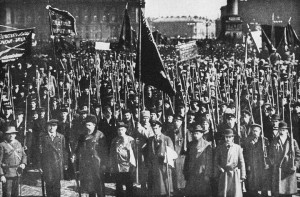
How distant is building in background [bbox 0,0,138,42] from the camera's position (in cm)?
845

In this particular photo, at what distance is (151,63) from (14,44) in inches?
123

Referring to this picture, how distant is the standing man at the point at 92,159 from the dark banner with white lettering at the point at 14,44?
2698mm

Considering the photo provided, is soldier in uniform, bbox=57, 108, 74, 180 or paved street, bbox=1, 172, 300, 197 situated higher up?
soldier in uniform, bbox=57, 108, 74, 180

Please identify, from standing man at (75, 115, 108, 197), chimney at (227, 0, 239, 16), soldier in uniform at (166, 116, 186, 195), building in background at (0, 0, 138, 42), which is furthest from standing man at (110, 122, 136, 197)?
chimney at (227, 0, 239, 16)

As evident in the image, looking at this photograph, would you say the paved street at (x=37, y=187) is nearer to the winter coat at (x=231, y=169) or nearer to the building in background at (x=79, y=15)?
the winter coat at (x=231, y=169)

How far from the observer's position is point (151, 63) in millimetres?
6012

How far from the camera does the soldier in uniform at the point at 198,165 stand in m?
5.57

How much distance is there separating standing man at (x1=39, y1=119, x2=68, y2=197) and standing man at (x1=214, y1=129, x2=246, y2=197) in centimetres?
237

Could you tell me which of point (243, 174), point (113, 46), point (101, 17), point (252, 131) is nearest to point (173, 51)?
point (113, 46)

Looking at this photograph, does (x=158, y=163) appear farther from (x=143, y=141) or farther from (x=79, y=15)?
(x=79, y=15)

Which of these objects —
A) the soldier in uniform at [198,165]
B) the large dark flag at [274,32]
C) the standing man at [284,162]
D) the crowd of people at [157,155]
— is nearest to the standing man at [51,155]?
the crowd of people at [157,155]

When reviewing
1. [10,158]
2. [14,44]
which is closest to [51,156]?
[10,158]

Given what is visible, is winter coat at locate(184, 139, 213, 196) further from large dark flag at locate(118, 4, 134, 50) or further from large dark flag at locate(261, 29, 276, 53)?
large dark flag at locate(261, 29, 276, 53)

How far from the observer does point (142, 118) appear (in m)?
6.36
